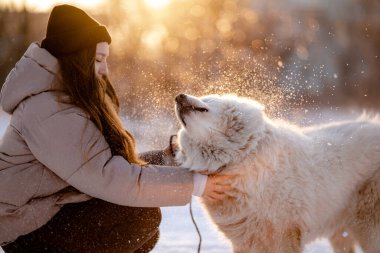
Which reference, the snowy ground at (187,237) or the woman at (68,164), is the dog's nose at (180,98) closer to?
the woman at (68,164)

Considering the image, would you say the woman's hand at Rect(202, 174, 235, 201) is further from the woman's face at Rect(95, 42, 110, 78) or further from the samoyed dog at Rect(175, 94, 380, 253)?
the woman's face at Rect(95, 42, 110, 78)

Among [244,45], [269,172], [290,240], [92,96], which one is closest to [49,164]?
[92,96]

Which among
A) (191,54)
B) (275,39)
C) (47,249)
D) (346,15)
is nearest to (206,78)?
(191,54)

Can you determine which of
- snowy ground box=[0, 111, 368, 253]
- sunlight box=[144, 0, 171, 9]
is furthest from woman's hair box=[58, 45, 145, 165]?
sunlight box=[144, 0, 171, 9]

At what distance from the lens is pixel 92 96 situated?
9.38 feet

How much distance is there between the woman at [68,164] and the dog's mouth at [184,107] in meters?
0.35

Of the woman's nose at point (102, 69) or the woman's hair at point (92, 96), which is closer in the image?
the woman's hair at point (92, 96)

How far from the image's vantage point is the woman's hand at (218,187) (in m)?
2.95

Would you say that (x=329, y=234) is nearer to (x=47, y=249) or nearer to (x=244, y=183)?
(x=244, y=183)

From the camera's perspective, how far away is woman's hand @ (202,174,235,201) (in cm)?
295

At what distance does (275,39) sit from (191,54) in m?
3.45

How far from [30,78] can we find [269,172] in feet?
4.92

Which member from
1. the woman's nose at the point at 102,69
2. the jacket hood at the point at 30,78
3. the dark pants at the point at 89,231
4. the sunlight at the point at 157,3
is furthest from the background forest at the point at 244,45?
the jacket hood at the point at 30,78

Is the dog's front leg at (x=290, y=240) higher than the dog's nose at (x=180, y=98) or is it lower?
lower
